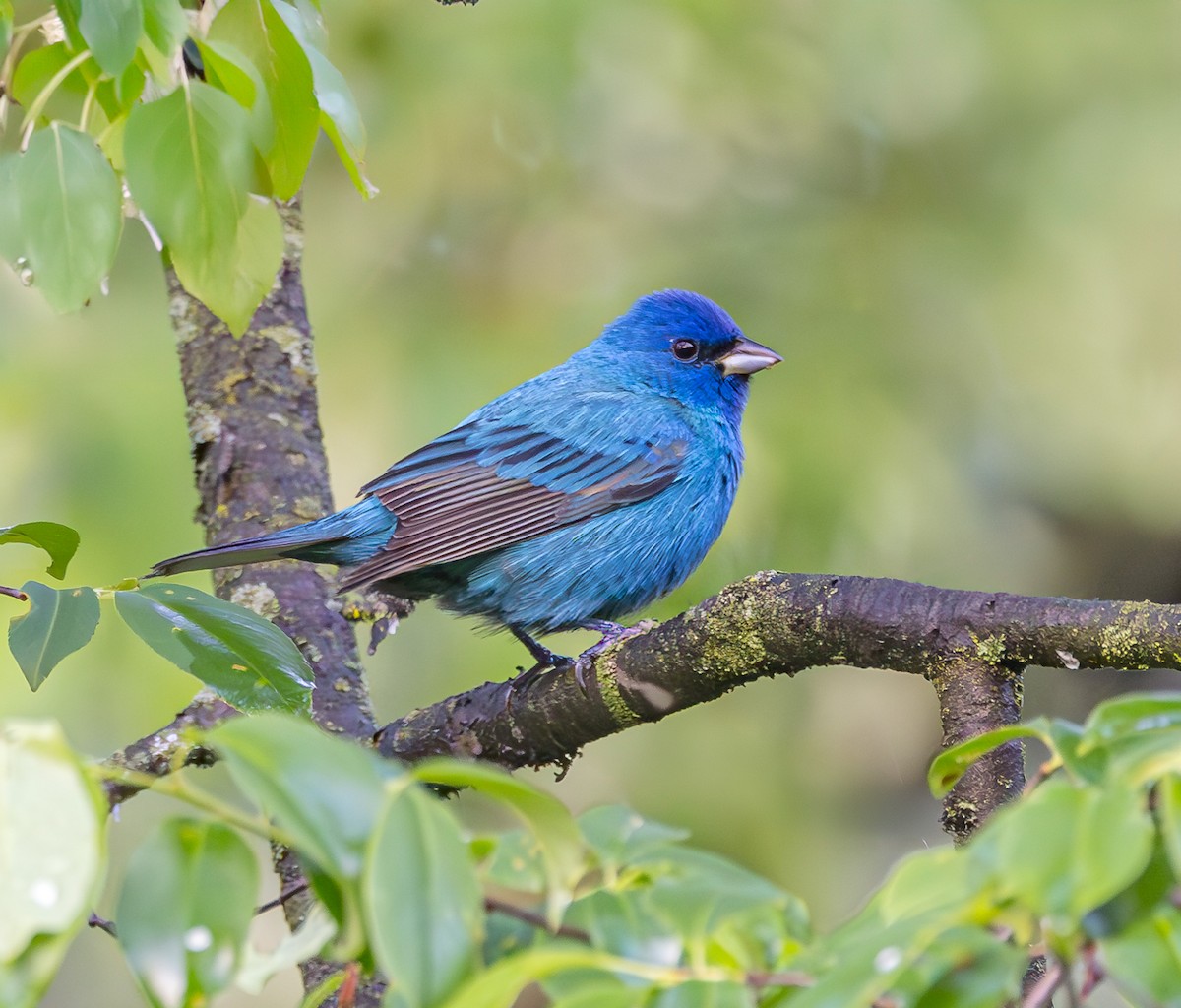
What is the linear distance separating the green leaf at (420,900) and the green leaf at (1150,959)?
0.44m

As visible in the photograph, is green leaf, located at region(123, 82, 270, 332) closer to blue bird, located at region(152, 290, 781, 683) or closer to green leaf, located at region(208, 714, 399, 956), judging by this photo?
green leaf, located at region(208, 714, 399, 956)

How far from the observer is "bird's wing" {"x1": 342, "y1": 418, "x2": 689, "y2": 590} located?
4.80 metres

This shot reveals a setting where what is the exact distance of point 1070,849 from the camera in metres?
0.93

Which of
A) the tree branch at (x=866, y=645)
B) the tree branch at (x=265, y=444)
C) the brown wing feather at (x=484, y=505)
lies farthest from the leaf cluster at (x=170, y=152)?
the brown wing feather at (x=484, y=505)

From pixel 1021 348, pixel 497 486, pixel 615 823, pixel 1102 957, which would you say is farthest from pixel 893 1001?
pixel 1021 348

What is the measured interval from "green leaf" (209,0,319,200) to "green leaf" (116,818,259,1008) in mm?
1546

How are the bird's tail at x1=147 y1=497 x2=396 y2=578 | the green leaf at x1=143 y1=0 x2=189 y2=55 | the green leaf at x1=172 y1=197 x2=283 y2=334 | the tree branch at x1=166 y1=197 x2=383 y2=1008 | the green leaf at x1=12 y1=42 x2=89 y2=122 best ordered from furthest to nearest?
the tree branch at x1=166 y1=197 x2=383 y2=1008
the bird's tail at x1=147 y1=497 x2=396 y2=578
the green leaf at x1=12 y1=42 x2=89 y2=122
the green leaf at x1=172 y1=197 x2=283 y2=334
the green leaf at x1=143 y1=0 x2=189 y2=55

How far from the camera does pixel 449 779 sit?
1126mm

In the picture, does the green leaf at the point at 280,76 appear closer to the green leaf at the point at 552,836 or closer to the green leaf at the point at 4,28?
the green leaf at the point at 4,28

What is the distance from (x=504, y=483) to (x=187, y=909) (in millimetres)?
3991

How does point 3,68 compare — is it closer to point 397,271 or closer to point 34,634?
point 34,634

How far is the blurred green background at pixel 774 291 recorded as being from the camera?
563 cm

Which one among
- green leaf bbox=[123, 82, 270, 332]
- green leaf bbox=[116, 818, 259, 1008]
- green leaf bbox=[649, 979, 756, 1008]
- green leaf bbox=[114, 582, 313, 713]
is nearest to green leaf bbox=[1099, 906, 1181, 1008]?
green leaf bbox=[649, 979, 756, 1008]

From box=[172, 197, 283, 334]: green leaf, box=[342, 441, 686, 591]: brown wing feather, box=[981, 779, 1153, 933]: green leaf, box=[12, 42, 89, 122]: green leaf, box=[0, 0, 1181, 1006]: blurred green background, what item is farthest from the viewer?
box=[0, 0, 1181, 1006]: blurred green background
